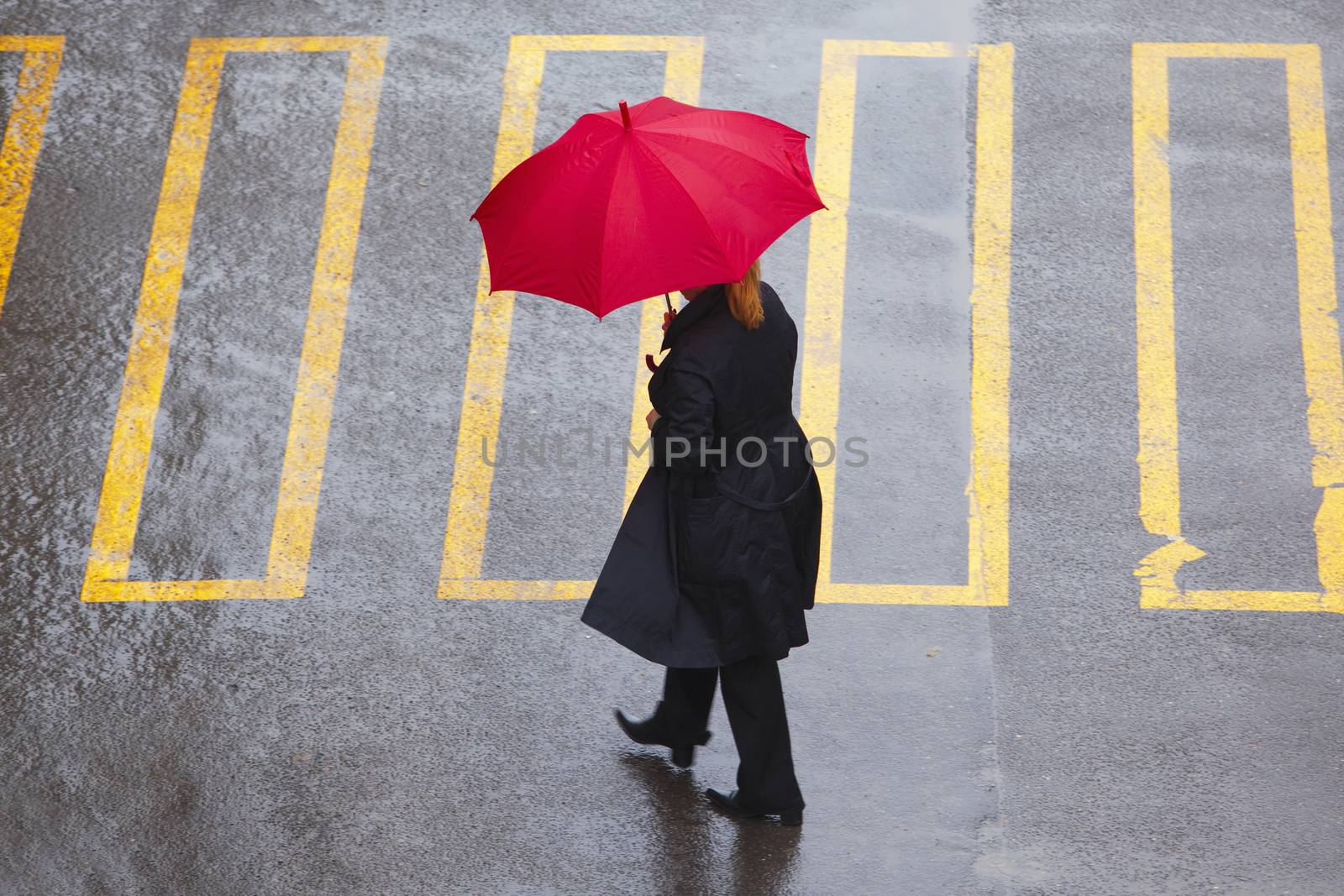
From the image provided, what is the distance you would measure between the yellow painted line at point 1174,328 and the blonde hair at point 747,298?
2.42 m

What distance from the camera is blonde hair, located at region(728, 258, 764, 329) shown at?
481 centimetres

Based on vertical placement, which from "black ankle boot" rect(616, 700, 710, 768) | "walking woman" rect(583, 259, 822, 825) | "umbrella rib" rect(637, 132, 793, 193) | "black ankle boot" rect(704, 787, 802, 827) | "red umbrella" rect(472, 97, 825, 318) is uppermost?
"umbrella rib" rect(637, 132, 793, 193)

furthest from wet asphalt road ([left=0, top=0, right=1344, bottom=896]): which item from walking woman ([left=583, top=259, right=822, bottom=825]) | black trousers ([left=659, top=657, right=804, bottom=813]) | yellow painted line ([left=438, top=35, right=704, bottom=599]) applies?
walking woman ([left=583, top=259, right=822, bottom=825])

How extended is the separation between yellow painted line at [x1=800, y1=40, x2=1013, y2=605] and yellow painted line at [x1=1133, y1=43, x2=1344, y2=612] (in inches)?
23.3

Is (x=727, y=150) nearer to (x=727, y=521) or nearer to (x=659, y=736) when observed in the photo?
(x=727, y=521)

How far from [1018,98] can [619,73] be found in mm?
2024

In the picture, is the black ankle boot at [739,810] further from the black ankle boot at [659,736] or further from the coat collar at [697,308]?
the coat collar at [697,308]

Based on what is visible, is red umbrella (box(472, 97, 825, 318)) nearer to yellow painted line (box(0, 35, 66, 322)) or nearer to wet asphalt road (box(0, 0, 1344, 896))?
wet asphalt road (box(0, 0, 1344, 896))

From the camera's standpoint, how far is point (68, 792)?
5.88 m

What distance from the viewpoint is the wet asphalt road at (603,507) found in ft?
18.6

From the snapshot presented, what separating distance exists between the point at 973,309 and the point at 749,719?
2704 millimetres

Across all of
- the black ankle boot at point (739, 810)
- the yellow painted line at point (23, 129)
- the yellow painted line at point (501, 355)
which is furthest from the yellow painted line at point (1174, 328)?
the yellow painted line at point (23, 129)

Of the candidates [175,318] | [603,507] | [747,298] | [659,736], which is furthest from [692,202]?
[175,318]

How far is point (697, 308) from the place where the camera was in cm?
487
